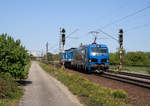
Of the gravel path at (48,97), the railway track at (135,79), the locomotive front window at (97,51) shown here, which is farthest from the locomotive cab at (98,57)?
the gravel path at (48,97)

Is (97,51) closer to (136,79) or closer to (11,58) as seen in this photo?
(136,79)

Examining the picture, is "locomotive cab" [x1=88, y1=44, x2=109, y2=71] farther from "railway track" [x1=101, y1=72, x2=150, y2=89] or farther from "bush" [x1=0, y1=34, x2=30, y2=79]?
"bush" [x1=0, y1=34, x2=30, y2=79]

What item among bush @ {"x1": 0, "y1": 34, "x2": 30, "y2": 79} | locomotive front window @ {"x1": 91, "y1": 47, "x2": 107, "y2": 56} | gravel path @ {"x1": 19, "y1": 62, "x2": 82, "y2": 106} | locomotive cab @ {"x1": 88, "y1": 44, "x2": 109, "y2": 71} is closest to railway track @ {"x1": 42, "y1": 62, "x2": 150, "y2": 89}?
locomotive cab @ {"x1": 88, "y1": 44, "x2": 109, "y2": 71}

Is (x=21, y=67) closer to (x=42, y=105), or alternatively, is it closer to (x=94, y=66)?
(x=42, y=105)

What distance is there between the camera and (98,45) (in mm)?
27078

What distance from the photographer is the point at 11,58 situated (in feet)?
49.0

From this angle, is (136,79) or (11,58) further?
(136,79)

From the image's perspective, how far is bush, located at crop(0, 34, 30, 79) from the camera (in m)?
14.8

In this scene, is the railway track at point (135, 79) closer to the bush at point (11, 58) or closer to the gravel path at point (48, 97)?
the gravel path at point (48, 97)

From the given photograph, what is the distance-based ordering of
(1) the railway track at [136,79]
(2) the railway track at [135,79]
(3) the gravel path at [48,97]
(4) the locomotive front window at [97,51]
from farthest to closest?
(4) the locomotive front window at [97,51]
(2) the railway track at [135,79]
(1) the railway track at [136,79]
(3) the gravel path at [48,97]

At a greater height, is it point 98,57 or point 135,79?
point 98,57

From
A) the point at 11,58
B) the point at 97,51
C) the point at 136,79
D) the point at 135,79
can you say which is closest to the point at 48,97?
the point at 11,58

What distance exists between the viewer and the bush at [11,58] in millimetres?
14836

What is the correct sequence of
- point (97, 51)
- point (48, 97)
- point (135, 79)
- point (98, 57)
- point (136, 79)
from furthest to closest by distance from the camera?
point (97, 51), point (98, 57), point (136, 79), point (135, 79), point (48, 97)
